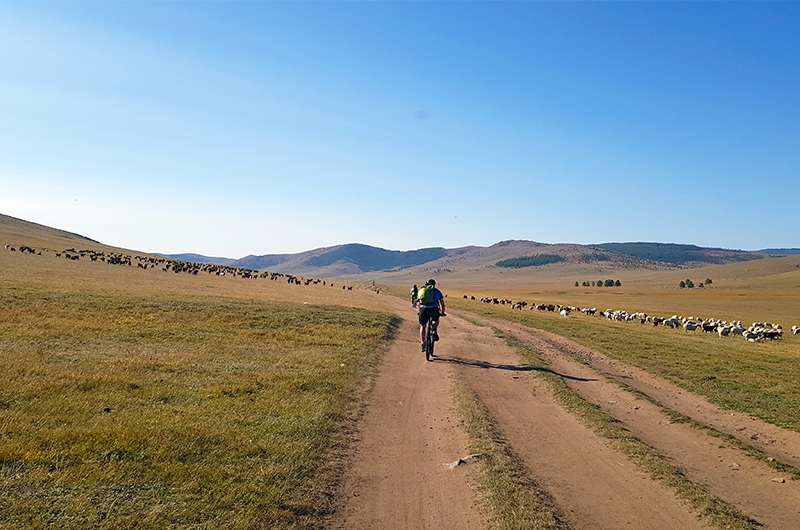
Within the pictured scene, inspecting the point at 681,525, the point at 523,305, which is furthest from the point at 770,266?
the point at 681,525

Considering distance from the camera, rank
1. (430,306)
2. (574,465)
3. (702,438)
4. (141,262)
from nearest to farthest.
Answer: (574,465), (702,438), (430,306), (141,262)

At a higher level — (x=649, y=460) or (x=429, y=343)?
(x=429, y=343)

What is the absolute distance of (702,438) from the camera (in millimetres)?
9984

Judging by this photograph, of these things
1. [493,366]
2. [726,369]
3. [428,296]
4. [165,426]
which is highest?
[428,296]

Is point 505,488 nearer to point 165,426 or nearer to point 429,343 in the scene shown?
point 165,426

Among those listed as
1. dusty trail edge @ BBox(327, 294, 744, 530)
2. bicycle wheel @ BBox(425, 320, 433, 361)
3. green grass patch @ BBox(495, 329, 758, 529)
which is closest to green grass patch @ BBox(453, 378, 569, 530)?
dusty trail edge @ BBox(327, 294, 744, 530)

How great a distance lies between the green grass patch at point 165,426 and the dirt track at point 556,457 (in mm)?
882

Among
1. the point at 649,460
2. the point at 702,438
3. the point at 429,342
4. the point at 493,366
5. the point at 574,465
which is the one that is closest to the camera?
the point at 574,465

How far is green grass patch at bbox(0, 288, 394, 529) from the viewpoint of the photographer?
5879 mm

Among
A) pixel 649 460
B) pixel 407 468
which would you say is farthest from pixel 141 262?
pixel 649 460

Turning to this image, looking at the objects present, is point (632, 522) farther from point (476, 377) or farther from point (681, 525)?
point (476, 377)

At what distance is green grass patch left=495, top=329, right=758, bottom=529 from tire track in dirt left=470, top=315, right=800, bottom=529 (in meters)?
0.29

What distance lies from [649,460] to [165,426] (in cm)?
844

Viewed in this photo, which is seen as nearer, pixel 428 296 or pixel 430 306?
pixel 428 296
